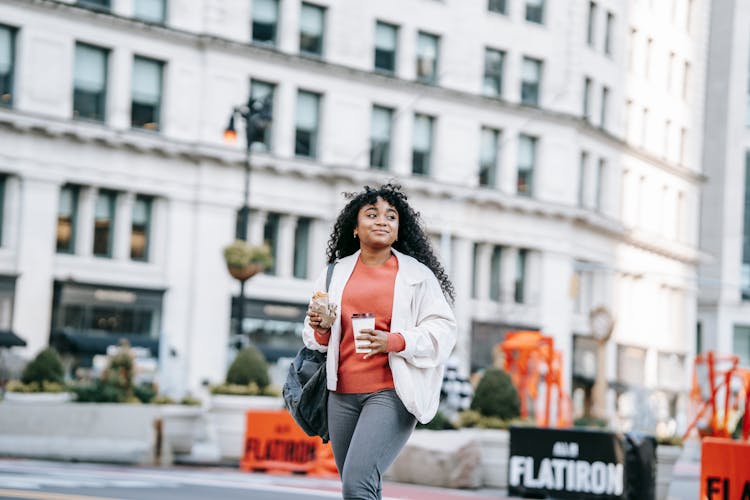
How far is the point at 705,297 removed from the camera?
75.8m

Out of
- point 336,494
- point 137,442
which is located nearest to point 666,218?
point 137,442

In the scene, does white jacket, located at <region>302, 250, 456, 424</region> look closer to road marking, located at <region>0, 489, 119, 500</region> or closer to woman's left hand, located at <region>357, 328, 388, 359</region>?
woman's left hand, located at <region>357, 328, 388, 359</region>

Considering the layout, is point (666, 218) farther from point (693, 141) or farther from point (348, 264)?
point (348, 264)

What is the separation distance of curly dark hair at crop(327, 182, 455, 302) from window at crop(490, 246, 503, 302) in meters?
47.1

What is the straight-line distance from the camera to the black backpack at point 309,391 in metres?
7.02

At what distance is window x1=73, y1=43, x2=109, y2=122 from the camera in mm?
42344

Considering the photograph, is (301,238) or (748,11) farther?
(748,11)

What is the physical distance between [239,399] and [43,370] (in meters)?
4.02

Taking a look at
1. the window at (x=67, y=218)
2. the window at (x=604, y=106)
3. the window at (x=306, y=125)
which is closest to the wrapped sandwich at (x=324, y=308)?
the window at (x=67, y=218)

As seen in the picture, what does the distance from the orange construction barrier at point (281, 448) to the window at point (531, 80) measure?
117ft

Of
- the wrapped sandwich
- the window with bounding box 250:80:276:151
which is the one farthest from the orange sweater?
the window with bounding box 250:80:276:151

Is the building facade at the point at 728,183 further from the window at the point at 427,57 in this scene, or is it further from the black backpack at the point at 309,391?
the black backpack at the point at 309,391

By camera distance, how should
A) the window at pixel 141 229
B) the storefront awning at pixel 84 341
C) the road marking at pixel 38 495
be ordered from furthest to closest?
the window at pixel 141 229, the storefront awning at pixel 84 341, the road marking at pixel 38 495

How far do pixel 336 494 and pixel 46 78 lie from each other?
28.6 m
